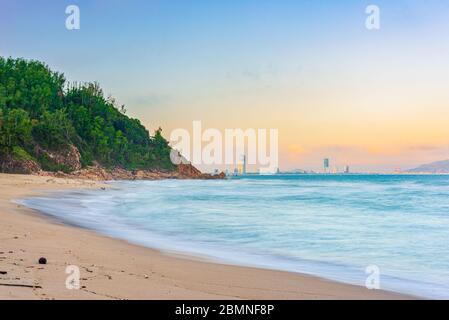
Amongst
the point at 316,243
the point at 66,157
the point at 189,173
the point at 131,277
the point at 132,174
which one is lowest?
the point at 189,173

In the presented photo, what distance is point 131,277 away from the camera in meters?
6.14

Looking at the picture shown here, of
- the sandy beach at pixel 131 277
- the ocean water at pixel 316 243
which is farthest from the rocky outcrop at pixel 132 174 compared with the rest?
the sandy beach at pixel 131 277

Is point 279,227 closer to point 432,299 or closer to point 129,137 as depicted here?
point 432,299

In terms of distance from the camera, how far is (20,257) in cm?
667

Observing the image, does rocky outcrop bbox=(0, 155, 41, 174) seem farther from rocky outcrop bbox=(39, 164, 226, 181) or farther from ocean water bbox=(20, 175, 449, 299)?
ocean water bbox=(20, 175, 449, 299)

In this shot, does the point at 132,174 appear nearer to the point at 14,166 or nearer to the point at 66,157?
the point at 66,157

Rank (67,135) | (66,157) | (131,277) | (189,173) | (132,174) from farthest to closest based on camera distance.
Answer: (189,173)
(132,174)
(67,135)
(66,157)
(131,277)

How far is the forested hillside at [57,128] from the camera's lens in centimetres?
5866

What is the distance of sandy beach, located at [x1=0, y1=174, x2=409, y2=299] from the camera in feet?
16.8

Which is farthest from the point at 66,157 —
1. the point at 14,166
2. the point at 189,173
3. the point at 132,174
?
the point at 189,173

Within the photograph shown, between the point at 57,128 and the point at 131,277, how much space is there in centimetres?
6903

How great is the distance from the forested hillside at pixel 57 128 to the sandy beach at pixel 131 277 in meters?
48.6
